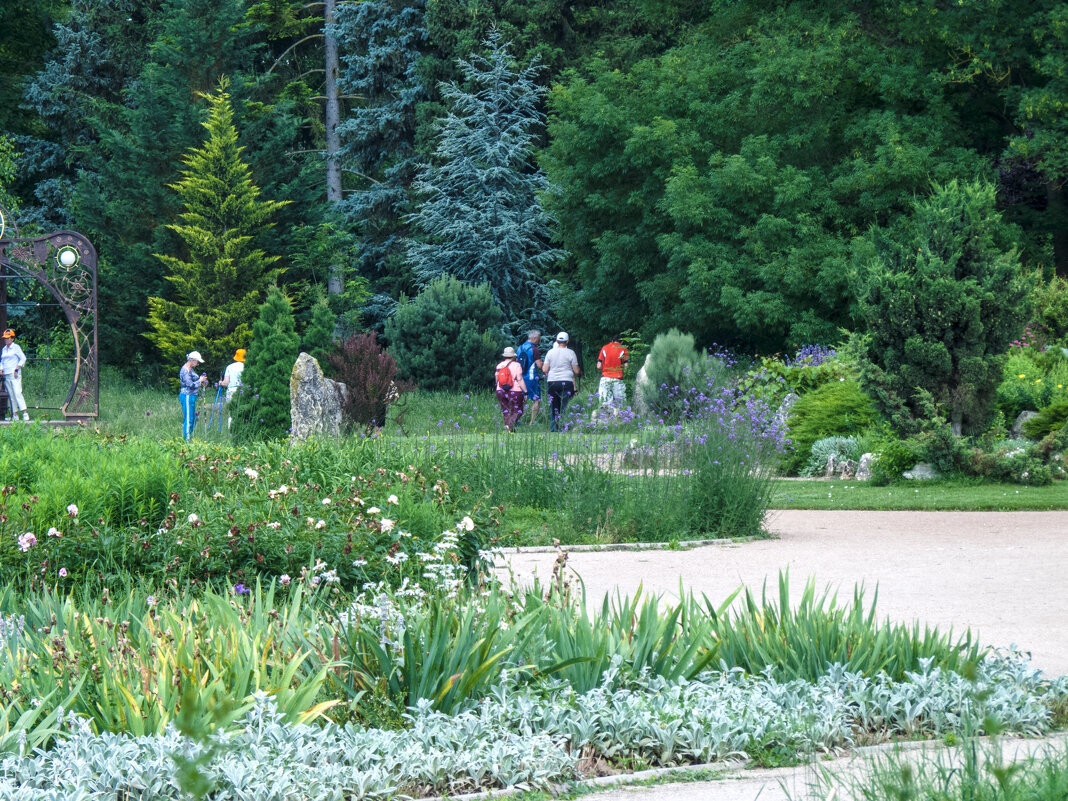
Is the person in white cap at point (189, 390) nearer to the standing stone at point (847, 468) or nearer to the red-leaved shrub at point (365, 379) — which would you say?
the red-leaved shrub at point (365, 379)

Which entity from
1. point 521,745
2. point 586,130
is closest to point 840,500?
point 521,745

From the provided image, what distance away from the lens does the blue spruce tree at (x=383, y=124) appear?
35.5m

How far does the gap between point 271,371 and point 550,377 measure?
451 cm

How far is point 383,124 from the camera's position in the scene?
35406 millimetres

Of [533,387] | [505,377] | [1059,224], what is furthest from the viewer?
[1059,224]

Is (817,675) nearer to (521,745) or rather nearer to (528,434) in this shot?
(521,745)

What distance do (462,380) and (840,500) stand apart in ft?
51.4

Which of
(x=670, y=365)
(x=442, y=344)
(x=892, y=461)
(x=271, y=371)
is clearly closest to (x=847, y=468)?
(x=892, y=461)

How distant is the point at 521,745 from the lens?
138 inches

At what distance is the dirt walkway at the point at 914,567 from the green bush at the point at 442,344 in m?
16.9

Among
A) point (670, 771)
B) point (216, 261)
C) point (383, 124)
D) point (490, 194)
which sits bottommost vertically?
point (670, 771)

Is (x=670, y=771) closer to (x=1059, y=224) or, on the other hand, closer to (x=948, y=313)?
(x=948, y=313)

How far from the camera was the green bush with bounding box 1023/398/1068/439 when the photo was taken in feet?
45.4

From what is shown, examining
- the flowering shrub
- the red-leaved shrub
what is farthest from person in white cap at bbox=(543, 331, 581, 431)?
the flowering shrub
